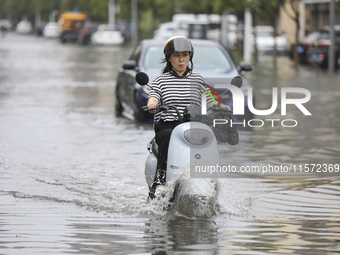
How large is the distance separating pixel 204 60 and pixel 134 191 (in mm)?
8033

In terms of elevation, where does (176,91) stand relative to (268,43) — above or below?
above

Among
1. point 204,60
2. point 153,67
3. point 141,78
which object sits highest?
point 141,78

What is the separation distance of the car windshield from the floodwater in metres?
1.10

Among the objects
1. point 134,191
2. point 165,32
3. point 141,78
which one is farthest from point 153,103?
point 165,32

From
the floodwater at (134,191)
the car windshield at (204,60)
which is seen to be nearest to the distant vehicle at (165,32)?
the floodwater at (134,191)

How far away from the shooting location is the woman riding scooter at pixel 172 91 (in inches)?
321

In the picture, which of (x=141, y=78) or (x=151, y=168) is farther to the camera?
(x=151, y=168)

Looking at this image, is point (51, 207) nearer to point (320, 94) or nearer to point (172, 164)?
point (172, 164)

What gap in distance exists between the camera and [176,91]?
8.30 m

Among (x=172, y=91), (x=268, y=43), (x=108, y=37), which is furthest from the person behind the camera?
(x=108, y=37)

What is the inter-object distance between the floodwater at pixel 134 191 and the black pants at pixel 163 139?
1.33 feet

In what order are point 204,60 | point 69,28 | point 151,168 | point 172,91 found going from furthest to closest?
point 69,28
point 204,60
point 151,168
point 172,91

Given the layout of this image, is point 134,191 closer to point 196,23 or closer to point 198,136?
point 198,136

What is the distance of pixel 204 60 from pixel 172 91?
9.25 m
